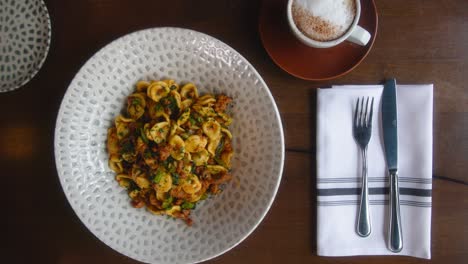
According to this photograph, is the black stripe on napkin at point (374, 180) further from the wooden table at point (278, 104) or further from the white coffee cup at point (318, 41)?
the white coffee cup at point (318, 41)

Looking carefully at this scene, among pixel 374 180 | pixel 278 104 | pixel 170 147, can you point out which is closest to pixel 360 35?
pixel 278 104

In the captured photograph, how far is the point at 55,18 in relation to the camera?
87 centimetres

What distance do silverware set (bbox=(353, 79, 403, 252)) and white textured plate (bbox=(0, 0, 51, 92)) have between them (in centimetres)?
71

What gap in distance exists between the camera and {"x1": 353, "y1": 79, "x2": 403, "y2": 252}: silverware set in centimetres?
87

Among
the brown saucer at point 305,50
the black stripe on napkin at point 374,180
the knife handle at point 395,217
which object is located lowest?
the knife handle at point 395,217

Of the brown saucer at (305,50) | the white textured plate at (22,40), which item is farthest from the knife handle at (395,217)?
the white textured plate at (22,40)

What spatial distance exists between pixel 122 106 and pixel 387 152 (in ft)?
1.96

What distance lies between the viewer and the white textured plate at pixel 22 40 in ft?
2.76

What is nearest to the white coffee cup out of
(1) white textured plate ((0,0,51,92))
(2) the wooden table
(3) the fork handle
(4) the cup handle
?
(4) the cup handle

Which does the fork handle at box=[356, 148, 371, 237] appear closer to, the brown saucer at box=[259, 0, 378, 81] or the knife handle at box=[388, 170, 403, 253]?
the knife handle at box=[388, 170, 403, 253]

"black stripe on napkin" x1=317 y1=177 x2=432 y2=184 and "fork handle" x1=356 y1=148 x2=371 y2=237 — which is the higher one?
"black stripe on napkin" x1=317 y1=177 x2=432 y2=184

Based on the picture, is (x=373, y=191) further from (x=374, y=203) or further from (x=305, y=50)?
(x=305, y=50)

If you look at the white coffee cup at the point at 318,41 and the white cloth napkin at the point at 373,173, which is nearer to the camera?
the white coffee cup at the point at 318,41

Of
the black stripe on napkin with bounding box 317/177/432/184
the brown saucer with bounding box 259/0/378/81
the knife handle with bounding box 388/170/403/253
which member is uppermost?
the brown saucer with bounding box 259/0/378/81
